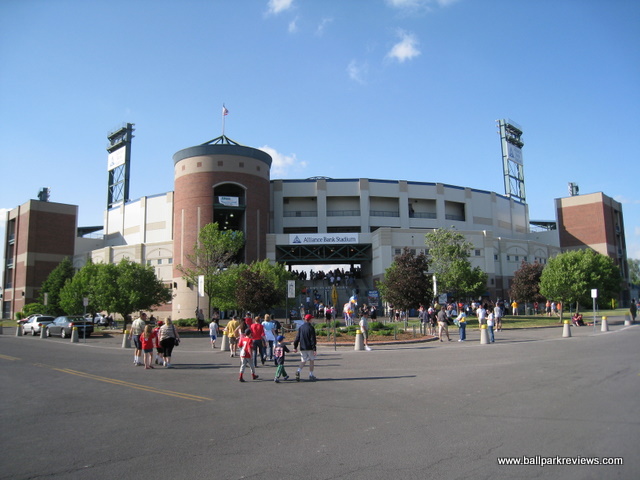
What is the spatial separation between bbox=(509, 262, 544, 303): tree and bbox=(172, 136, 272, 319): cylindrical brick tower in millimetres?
27313

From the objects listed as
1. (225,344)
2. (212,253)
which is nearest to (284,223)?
(212,253)

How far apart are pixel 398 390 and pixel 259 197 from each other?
47.1m

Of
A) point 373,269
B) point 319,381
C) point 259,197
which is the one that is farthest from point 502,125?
point 319,381

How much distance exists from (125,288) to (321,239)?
2506 cm

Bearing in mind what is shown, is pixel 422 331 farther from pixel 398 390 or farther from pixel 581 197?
pixel 581 197

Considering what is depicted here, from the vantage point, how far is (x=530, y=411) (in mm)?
8062

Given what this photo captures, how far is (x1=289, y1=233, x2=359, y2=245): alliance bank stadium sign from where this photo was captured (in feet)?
182

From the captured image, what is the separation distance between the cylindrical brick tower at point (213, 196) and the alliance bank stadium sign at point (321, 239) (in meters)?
3.67

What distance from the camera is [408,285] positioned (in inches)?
1216

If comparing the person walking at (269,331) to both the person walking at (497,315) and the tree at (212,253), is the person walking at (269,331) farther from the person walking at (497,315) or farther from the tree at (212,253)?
the tree at (212,253)

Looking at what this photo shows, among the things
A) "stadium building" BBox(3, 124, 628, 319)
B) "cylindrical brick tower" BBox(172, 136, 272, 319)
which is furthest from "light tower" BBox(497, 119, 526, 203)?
"cylindrical brick tower" BBox(172, 136, 272, 319)

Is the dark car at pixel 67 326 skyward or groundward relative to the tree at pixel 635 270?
groundward

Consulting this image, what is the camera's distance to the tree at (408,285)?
30891 millimetres

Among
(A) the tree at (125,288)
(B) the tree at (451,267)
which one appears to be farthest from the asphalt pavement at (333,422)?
(B) the tree at (451,267)
